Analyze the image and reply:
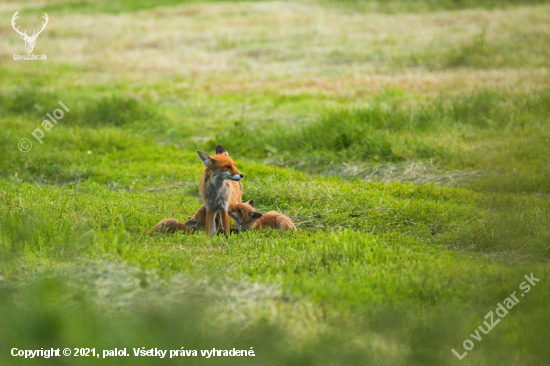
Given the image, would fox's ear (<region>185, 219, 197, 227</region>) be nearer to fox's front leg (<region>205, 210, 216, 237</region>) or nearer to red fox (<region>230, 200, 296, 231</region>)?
fox's front leg (<region>205, 210, 216, 237</region>)

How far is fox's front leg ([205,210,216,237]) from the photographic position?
723cm

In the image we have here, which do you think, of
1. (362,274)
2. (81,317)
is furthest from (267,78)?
(81,317)

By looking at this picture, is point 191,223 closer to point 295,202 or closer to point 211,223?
point 211,223

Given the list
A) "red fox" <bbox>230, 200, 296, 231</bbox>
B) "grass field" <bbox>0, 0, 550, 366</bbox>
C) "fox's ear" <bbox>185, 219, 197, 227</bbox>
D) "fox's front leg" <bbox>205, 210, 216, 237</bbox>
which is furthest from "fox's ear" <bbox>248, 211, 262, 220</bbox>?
"fox's ear" <bbox>185, 219, 197, 227</bbox>

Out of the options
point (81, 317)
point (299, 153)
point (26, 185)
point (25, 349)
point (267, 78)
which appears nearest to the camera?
point (25, 349)

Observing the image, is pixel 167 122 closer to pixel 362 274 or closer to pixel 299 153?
pixel 299 153

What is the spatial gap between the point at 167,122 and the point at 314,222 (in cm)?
746

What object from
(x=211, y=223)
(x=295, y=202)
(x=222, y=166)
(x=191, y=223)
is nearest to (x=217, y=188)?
(x=222, y=166)

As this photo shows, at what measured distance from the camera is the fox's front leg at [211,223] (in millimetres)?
7227

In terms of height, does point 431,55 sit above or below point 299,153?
above

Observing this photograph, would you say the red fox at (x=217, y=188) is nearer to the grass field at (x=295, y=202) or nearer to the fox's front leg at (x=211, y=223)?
the fox's front leg at (x=211, y=223)

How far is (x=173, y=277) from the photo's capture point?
16.8 ft

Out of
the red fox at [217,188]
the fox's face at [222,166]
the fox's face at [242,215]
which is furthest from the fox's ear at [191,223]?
the fox's face at [222,166]

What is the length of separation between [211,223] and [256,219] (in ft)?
1.91
